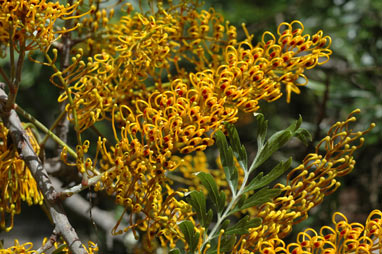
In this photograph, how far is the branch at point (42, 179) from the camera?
2.48ft

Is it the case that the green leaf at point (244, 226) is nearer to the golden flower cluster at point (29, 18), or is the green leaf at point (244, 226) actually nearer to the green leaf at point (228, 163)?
the green leaf at point (228, 163)

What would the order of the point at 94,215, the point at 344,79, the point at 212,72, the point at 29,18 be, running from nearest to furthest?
the point at 29,18 < the point at 212,72 < the point at 94,215 < the point at 344,79

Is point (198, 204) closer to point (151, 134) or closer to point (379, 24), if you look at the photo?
point (151, 134)

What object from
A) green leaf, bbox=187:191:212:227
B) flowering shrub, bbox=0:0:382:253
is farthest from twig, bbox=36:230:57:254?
green leaf, bbox=187:191:212:227

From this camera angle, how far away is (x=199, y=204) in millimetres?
739

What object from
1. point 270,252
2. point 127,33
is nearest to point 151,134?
point 270,252

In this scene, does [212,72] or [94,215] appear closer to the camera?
[212,72]

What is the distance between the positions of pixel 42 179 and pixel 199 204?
0.23 m

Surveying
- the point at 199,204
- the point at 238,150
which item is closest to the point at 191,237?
the point at 199,204

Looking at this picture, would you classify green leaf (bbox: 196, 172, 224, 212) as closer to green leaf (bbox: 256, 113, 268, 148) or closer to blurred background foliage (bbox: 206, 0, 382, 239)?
green leaf (bbox: 256, 113, 268, 148)

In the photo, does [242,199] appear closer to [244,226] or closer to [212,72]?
[244,226]

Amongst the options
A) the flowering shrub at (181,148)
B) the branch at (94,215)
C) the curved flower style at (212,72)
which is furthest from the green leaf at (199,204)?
the branch at (94,215)

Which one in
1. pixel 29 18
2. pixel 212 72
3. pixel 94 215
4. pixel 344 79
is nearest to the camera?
pixel 29 18

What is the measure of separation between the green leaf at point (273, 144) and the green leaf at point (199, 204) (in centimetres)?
10
